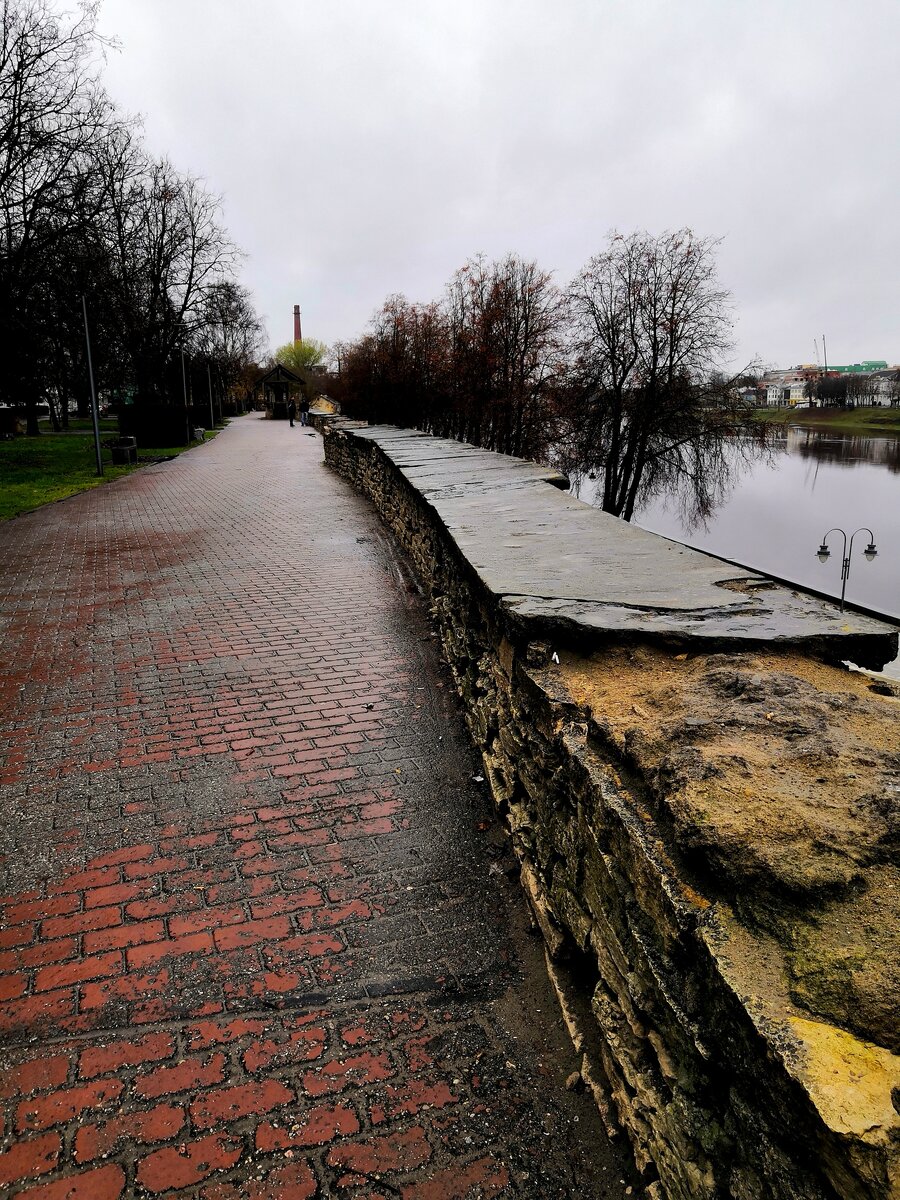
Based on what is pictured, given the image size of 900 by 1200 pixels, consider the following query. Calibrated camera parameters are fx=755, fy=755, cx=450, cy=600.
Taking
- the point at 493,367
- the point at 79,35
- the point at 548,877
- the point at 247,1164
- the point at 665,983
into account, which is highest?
the point at 79,35

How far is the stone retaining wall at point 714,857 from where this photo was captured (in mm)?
1264

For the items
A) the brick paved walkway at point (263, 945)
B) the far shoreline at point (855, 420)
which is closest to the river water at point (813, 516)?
the far shoreline at point (855, 420)

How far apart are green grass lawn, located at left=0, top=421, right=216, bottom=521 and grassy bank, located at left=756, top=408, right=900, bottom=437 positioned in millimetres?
63989

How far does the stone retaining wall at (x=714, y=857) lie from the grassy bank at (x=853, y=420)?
76.4 meters

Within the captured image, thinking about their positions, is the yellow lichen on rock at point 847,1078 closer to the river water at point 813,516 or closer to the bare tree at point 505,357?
the river water at point 813,516

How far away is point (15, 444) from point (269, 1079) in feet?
95.1

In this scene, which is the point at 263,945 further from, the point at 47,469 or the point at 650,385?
the point at 650,385

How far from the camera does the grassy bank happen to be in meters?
71.8

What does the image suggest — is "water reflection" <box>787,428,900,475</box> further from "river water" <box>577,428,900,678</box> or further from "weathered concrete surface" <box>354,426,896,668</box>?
"weathered concrete surface" <box>354,426,896,668</box>

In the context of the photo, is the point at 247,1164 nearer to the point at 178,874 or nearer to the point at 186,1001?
the point at 186,1001

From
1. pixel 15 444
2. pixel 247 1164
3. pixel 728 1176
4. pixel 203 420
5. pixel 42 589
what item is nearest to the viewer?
pixel 728 1176

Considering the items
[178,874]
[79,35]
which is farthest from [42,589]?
[79,35]

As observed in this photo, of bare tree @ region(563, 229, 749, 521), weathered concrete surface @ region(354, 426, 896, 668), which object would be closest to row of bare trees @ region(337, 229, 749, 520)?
bare tree @ region(563, 229, 749, 521)

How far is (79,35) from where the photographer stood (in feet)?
53.7
